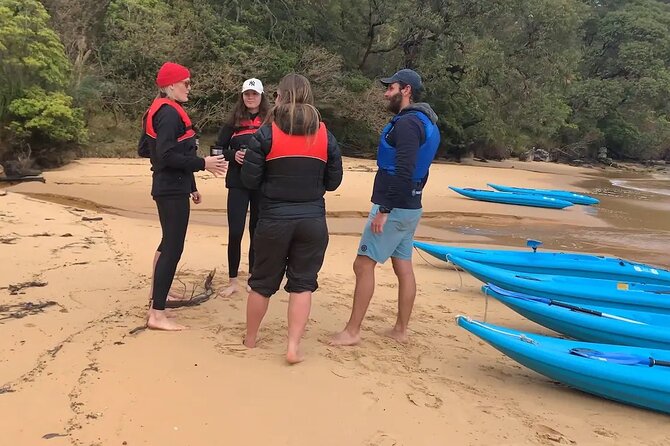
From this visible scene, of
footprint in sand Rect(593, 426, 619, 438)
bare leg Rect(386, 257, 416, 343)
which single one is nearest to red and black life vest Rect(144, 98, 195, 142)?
bare leg Rect(386, 257, 416, 343)

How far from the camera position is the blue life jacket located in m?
3.80

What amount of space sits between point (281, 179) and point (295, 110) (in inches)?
16.1

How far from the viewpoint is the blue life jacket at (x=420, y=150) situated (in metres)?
3.80

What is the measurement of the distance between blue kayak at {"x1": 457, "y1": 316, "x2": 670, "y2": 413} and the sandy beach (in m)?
0.12

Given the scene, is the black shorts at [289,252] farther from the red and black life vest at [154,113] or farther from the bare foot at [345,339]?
the red and black life vest at [154,113]

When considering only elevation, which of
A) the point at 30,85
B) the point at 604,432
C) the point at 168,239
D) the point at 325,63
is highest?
the point at 325,63

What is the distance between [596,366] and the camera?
3418 mm

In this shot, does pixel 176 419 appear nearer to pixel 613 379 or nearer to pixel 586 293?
pixel 613 379

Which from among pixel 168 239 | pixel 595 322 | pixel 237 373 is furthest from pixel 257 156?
pixel 595 322

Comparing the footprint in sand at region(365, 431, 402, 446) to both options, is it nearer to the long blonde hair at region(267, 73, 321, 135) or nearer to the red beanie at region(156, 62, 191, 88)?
the long blonde hair at region(267, 73, 321, 135)

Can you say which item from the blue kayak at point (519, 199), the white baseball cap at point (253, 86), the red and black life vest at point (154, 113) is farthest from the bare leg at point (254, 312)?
the blue kayak at point (519, 199)

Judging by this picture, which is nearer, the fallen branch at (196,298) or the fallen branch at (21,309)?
the fallen branch at (21,309)

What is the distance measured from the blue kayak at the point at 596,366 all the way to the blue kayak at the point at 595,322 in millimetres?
444

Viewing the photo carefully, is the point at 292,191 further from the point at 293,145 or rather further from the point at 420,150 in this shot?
the point at 420,150
